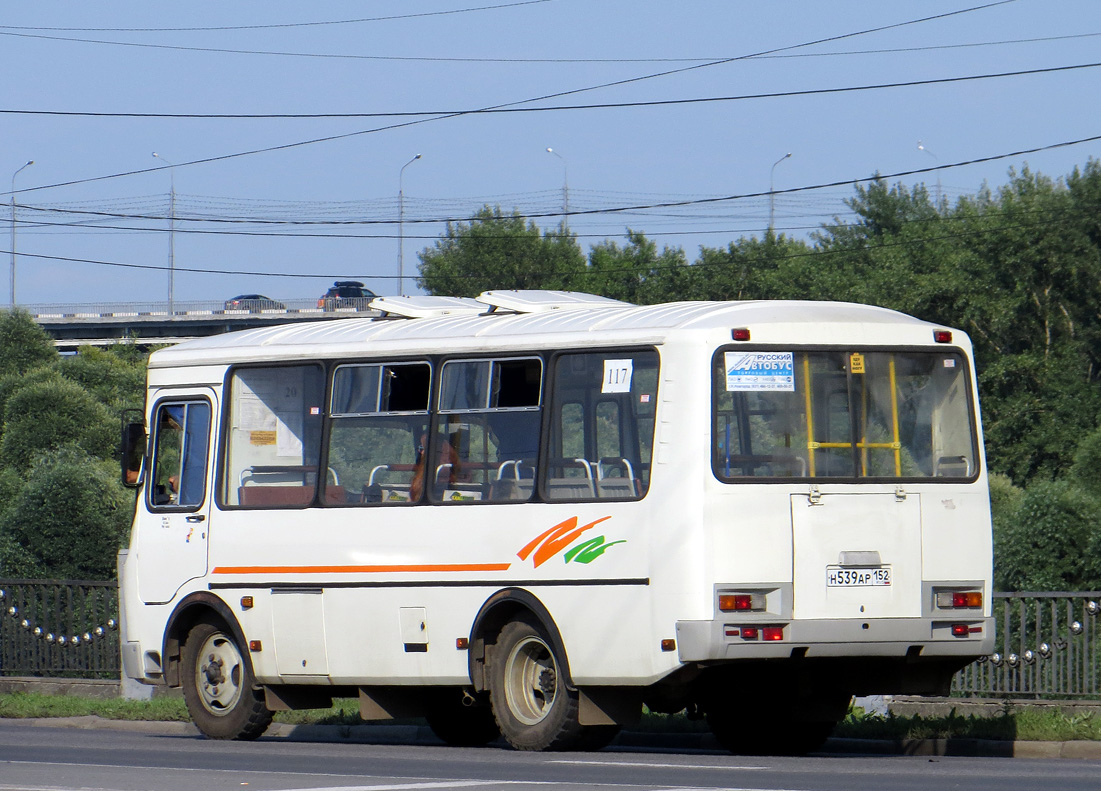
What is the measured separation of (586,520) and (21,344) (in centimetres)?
5614

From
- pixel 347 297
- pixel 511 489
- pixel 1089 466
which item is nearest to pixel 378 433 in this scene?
pixel 511 489

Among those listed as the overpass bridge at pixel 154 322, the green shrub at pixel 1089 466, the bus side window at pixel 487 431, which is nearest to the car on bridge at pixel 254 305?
the overpass bridge at pixel 154 322

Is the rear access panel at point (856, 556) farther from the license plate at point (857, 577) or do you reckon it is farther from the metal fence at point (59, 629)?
the metal fence at point (59, 629)

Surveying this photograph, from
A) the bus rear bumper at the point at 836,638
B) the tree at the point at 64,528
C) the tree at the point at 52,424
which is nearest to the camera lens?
the bus rear bumper at the point at 836,638

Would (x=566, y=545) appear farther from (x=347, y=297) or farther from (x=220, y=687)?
(x=347, y=297)

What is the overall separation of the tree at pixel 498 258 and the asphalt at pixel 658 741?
11151 centimetres

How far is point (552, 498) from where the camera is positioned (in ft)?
40.7

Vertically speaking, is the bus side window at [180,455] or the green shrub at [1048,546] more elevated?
the bus side window at [180,455]

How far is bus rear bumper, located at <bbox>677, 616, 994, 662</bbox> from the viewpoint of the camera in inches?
445

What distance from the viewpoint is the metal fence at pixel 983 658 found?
595 inches

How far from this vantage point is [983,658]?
12.8 metres

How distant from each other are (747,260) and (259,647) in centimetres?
9525

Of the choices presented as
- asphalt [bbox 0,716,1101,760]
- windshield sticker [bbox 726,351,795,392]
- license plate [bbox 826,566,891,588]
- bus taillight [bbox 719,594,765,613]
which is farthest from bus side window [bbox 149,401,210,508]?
license plate [bbox 826,566,891,588]

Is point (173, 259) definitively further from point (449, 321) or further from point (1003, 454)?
point (449, 321)
